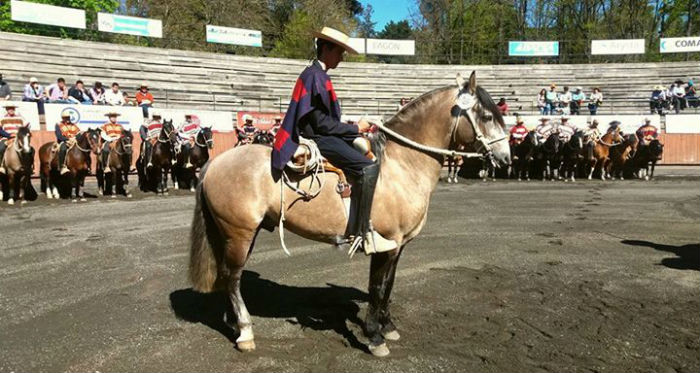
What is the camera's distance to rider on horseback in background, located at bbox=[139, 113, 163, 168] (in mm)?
15344

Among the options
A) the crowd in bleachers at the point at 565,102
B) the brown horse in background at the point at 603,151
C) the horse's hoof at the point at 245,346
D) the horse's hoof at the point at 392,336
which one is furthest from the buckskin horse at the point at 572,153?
the horse's hoof at the point at 245,346

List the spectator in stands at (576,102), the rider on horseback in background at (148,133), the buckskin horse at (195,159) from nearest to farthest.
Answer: the rider on horseback in background at (148,133)
the buckskin horse at (195,159)
the spectator in stands at (576,102)

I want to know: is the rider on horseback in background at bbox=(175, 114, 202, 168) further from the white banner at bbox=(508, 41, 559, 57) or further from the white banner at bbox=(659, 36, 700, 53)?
the white banner at bbox=(659, 36, 700, 53)

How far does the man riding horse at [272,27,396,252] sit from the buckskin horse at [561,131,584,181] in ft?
58.7

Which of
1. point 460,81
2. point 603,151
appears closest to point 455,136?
point 460,81

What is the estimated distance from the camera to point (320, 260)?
746 centimetres

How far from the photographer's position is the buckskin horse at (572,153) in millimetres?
20047

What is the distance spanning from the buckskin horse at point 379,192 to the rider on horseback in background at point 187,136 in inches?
485

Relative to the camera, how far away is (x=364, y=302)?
5.69 m

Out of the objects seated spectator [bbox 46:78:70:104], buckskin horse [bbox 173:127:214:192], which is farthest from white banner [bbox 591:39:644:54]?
seated spectator [bbox 46:78:70:104]

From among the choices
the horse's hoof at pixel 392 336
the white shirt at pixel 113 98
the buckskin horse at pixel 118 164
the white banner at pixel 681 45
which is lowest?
the horse's hoof at pixel 392 336

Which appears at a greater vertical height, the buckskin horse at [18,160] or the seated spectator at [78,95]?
the seated spectator at [78,95]

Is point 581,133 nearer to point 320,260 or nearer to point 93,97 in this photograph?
point 320,260

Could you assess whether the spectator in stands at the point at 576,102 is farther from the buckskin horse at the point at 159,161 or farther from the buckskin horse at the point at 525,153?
the buckskin horse at the point at 159,161
